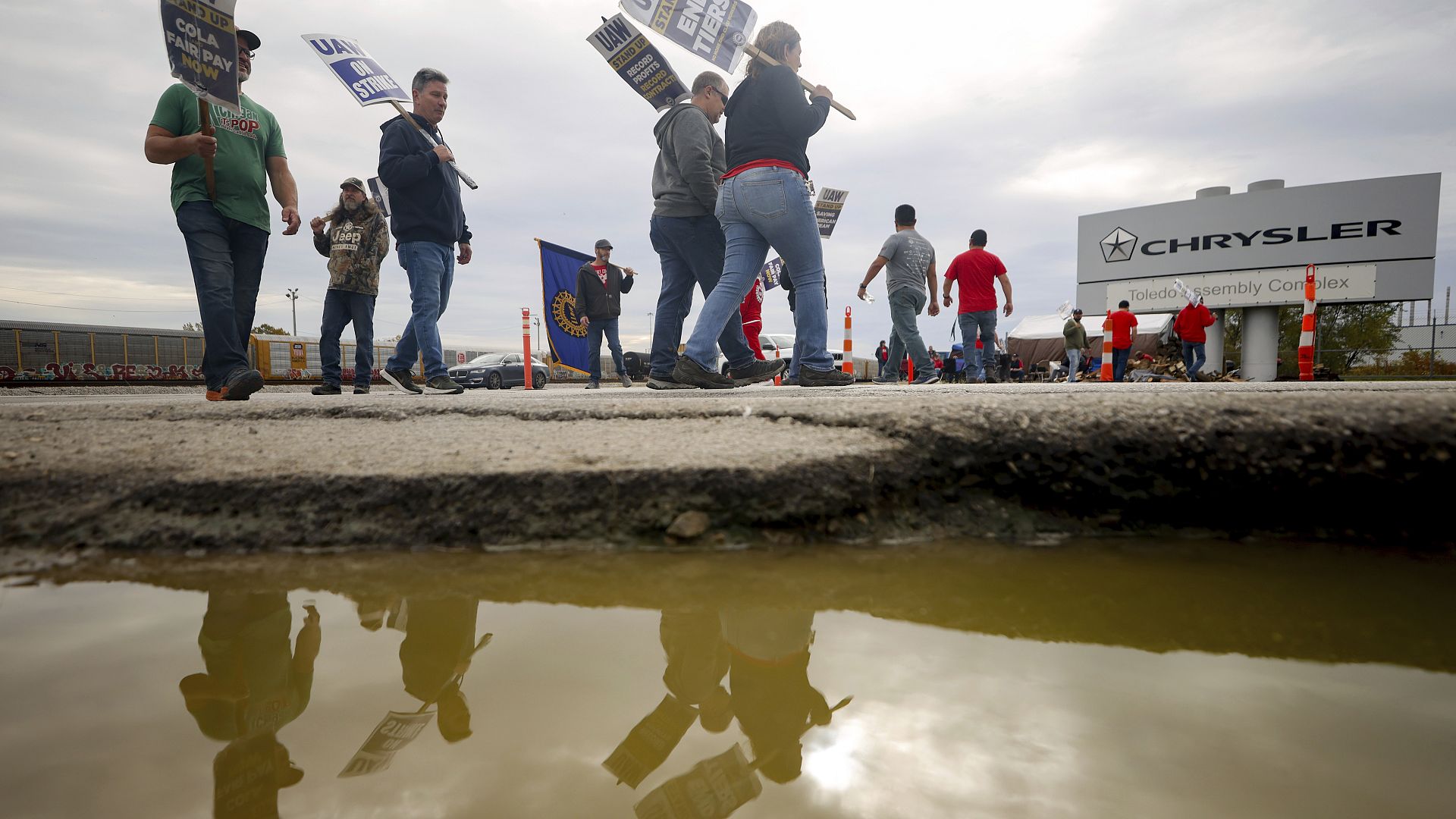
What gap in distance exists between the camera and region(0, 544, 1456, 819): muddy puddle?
65 centimetres

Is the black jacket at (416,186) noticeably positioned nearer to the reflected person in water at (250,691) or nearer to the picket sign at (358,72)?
the picket sign at (358,72)

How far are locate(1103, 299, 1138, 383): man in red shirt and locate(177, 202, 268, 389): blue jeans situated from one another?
10.2m

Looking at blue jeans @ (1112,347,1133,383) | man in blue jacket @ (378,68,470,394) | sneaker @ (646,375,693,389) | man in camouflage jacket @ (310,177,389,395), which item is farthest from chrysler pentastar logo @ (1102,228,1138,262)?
man in camouflage jacket @ (310,177,389,395)

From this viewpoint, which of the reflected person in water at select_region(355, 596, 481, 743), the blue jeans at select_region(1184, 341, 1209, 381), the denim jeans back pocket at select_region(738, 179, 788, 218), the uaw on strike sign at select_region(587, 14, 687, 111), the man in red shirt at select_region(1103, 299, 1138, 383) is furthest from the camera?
the blue jeans at select_region(1184, 341, 1209, 381)

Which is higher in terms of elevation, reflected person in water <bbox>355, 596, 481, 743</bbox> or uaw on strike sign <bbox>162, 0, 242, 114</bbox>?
uaw on strike sign <bbox>162, 0, 242, 114</bbox>

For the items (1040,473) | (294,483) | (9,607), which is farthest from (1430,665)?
(9,607)

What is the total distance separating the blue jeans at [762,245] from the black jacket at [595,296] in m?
3.74

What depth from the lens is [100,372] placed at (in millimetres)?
17828

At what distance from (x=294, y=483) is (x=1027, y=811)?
1556 mm

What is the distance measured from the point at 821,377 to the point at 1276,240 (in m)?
24.8

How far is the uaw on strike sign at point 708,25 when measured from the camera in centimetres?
367

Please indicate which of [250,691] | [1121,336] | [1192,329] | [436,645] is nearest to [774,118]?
[436,645]

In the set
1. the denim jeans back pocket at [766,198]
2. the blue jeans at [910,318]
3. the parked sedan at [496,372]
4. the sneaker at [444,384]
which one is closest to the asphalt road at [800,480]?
the denim jeans back pocket at [766,198]

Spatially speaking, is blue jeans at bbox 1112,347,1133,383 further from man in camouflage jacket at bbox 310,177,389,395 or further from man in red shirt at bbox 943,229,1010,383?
man in camouflage jacket at bbox 310,177,389,395
